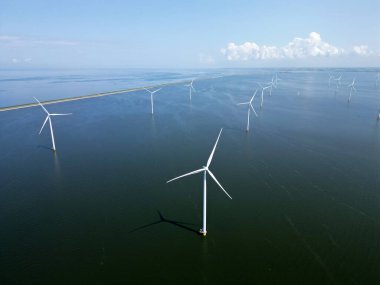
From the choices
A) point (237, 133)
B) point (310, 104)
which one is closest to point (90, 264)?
point (237, 133)

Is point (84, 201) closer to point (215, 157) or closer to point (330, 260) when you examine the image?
point (215, 157)

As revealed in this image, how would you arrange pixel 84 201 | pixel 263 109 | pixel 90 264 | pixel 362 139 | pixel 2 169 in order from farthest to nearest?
pixel 263 109 < pixel 362 139 < pixel 2 169 < pixel 84 201 < pixel 90 264

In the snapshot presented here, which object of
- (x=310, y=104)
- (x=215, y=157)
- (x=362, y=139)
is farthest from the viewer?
(x=310, y=104)

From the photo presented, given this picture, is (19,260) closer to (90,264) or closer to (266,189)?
(90,264)

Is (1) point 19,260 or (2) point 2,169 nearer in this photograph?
(1) point 19,260

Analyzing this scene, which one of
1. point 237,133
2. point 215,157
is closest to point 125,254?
point 215,157

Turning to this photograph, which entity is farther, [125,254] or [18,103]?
[18,103]
